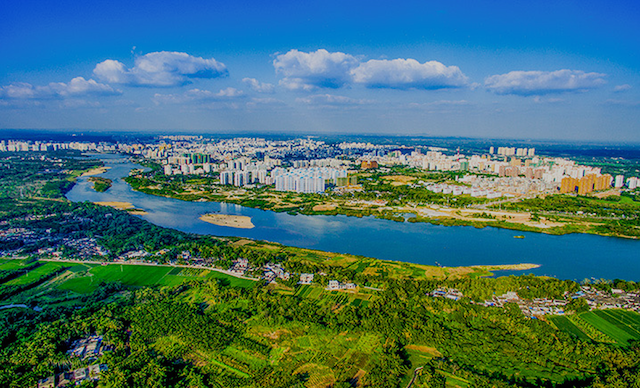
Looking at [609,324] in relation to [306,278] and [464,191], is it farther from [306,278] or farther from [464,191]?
[464,191]

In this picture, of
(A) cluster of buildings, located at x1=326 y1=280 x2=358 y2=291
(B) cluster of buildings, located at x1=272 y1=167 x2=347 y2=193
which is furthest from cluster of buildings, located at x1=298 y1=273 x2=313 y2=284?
(B) cluster of buildings, located at x1=272 y1=167 x2=347 y2=193

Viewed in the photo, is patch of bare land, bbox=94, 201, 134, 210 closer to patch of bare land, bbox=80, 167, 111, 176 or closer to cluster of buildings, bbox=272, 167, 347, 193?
cluster of buildings, bbox=272, 167, 347, 193

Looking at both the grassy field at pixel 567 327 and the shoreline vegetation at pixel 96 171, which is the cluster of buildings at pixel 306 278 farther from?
the shoreline vegetation at pixel 96 171

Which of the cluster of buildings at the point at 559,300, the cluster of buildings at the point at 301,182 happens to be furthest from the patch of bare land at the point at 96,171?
the cluster of buildings at the point at 559,300

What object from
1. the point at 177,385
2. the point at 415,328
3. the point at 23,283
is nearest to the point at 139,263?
the point at 23,283

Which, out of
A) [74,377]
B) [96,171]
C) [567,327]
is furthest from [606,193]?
[96,171]

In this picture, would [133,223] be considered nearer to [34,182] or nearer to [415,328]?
[415,328]
